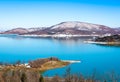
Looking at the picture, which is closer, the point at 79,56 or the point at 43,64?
the point at 43,64

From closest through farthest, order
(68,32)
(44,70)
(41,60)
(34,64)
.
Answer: (44,70) < (34,64) < (41,60) < (68,32)

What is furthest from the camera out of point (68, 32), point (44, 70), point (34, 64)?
point (68, 32)

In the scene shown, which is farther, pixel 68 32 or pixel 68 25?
pixel 68 25

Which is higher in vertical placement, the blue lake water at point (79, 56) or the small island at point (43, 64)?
the small island at point (43, 64)

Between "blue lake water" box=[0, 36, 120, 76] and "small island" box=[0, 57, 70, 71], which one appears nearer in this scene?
"blue lake water" box=[0, 36, 120, 76]

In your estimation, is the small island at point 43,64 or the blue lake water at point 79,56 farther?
the small island at point 43,64

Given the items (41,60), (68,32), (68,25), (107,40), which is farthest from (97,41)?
(68,25)

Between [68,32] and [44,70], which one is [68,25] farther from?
[44,70]

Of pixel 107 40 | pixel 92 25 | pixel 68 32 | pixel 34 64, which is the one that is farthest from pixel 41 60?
pixel 92 25

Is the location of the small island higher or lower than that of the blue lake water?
higher

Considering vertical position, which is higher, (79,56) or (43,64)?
(43,64)
